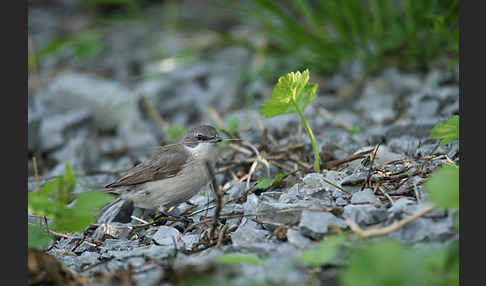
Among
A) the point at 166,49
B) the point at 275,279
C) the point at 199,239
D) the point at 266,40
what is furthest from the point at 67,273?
the point at 166,49

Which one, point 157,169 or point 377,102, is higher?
point 377,102

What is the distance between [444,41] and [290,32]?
6.21 ft

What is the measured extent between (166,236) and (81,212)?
833 mm

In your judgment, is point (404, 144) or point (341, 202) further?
point (404, 144)

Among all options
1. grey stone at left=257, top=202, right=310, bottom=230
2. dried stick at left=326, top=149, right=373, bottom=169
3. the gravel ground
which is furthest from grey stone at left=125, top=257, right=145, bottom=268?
dried stick at left=326, top=149, right=373, bottom=169

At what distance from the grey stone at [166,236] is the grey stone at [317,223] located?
0.89 m

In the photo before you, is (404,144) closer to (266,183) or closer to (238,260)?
(266,183)

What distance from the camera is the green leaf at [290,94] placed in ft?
11.2

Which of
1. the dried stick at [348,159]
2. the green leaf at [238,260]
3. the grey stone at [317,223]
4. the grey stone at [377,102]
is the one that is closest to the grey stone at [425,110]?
the grey stone at [377,102]

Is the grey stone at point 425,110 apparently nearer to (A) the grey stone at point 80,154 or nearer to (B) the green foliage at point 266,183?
(B) the green foliage at point 266,183

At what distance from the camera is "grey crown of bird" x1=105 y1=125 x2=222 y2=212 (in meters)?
4.32

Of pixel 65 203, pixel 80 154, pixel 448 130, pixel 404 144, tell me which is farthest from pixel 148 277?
pixel 80 154

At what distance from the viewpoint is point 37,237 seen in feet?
9.66

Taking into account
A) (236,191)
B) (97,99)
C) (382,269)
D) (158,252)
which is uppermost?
(382,269)
